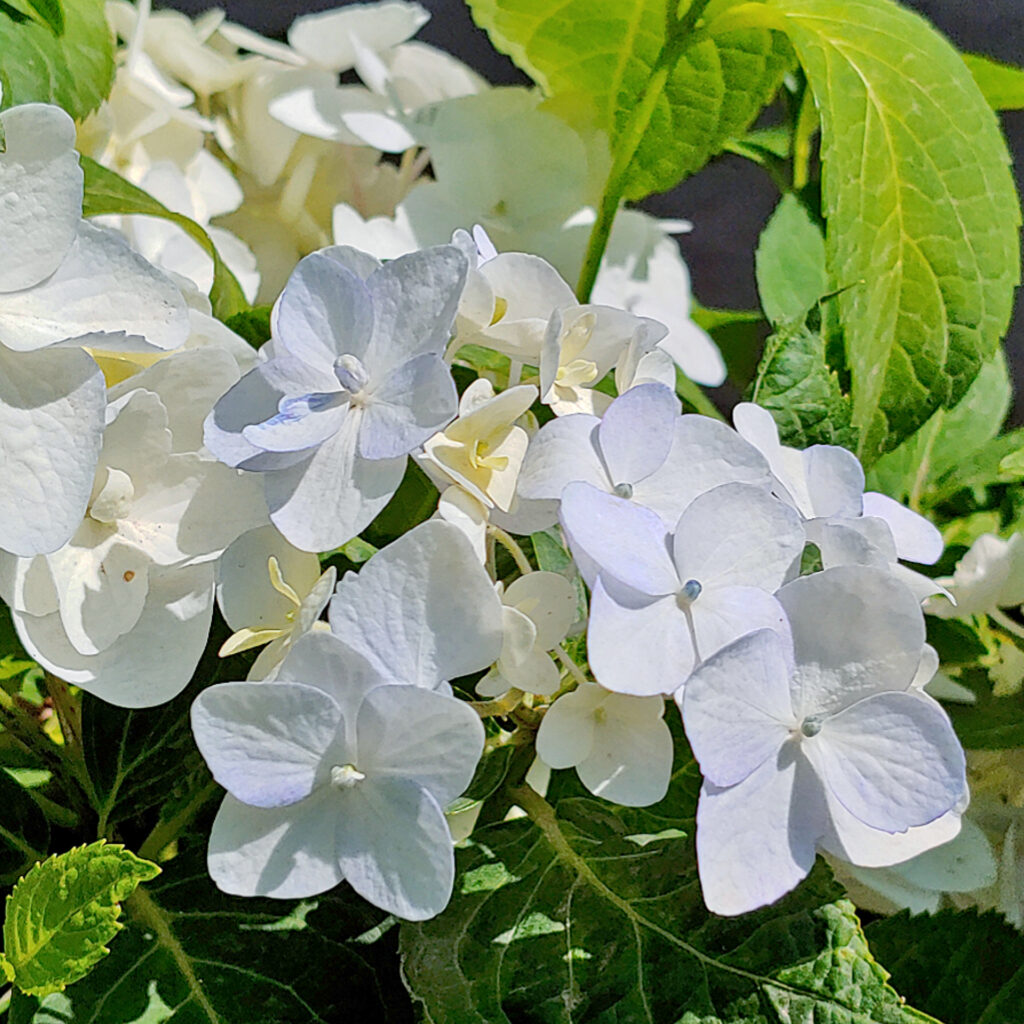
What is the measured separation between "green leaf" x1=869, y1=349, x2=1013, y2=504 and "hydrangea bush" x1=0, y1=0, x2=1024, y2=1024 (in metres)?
0.13

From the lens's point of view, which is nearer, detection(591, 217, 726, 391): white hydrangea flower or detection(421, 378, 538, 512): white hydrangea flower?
detection(421, 378, 538, 512): white hydrangea flower

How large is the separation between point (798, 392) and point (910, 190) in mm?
104

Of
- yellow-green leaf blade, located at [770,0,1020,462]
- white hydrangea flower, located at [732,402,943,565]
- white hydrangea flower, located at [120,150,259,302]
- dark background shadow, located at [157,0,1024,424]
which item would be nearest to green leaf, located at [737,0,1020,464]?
yellow-green leaf blade, located at [770,0,1020,462]

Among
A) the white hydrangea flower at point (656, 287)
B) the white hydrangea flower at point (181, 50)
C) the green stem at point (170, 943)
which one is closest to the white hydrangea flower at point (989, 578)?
the white hydrangea flower at point (656, 287)

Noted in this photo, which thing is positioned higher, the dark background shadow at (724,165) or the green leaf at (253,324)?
the green leaf at (253,324)

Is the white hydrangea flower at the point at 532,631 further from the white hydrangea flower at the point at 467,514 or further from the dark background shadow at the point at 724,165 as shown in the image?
the dark background shadow at the point at 724,165

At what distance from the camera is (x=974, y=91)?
0.39m

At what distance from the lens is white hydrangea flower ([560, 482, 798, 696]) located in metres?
0.21

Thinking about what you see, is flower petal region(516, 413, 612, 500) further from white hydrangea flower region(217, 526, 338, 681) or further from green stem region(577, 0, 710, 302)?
green stem region(577, 0, 710, 302)

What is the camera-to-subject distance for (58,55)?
1.10ft

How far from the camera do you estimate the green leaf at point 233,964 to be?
0.26m

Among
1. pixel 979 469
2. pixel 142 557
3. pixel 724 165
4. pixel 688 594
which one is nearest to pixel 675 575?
pixel 688 594

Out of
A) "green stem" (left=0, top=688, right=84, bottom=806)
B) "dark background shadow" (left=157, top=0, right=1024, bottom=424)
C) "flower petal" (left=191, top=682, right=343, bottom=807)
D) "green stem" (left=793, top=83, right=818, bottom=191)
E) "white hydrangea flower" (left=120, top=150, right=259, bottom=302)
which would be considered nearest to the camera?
"flower petal" (left=191, top=682, right=343, bottom=807)

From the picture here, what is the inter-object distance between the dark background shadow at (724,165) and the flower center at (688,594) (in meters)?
0.74
